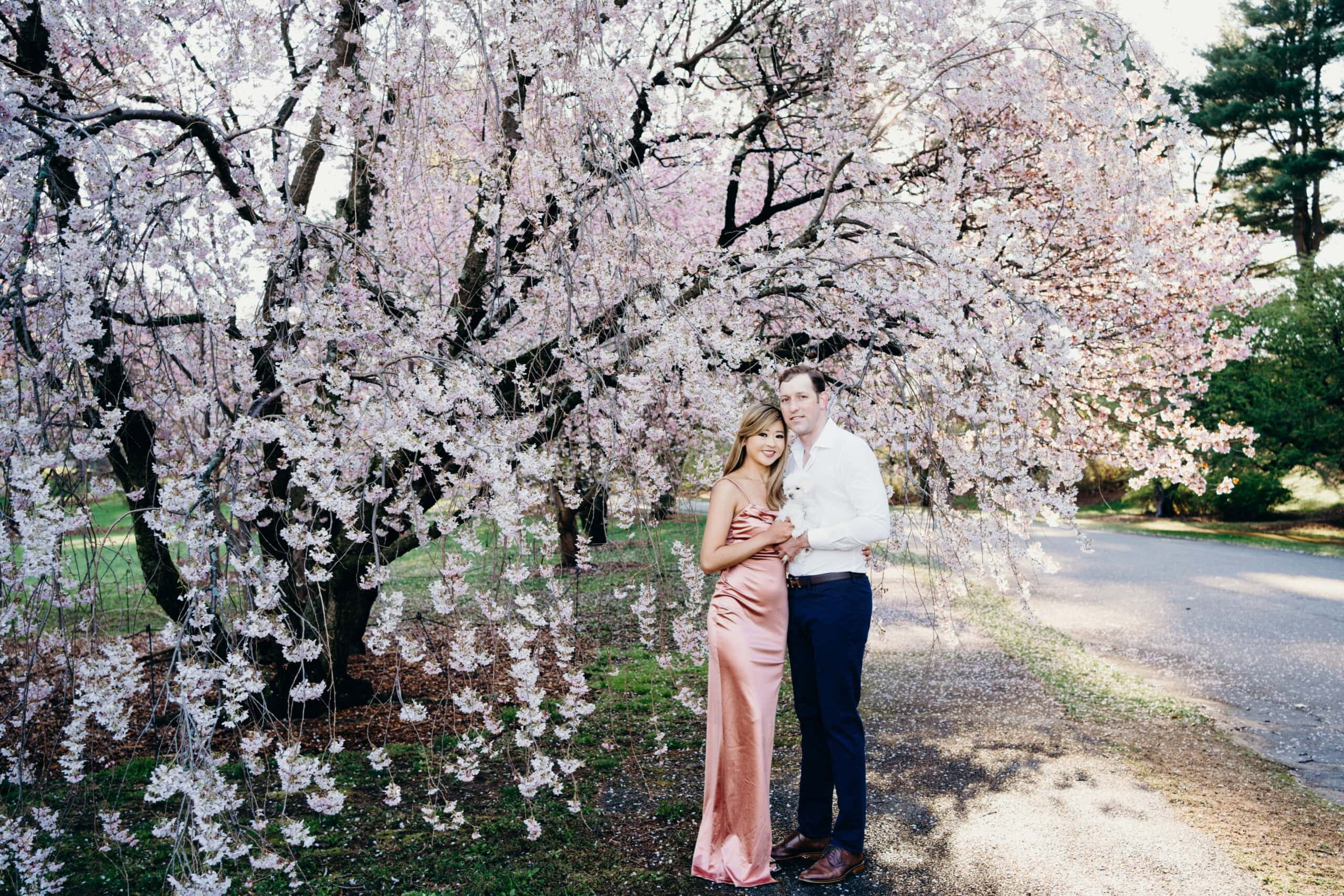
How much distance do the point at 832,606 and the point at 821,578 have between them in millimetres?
109

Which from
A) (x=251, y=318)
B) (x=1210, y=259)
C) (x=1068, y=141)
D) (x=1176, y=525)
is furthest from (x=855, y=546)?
(x=1176, y=525)

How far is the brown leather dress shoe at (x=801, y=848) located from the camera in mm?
3244

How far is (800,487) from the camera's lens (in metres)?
3.17

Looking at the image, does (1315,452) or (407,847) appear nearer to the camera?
(407,847)

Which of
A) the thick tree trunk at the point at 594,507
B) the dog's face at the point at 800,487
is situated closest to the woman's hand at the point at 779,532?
the dog's face at the point at 800,487

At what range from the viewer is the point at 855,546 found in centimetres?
304

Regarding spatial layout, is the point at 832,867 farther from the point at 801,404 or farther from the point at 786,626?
Answer: the point at 801,404

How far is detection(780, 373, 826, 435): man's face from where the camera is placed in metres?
3.16

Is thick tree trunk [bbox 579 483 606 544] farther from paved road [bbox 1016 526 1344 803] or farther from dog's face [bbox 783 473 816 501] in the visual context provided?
paved road [bbox 1016 526 1344 803]

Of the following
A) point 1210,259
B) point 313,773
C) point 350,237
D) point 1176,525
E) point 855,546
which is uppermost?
point 1210,259

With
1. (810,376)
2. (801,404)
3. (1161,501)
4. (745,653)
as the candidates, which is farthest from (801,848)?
(1161,501)

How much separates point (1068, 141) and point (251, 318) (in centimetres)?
488

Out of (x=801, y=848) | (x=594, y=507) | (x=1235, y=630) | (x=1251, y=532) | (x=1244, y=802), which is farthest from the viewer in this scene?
(x=1251, y=532)

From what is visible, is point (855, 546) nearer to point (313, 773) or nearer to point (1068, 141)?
point (313, 773)
